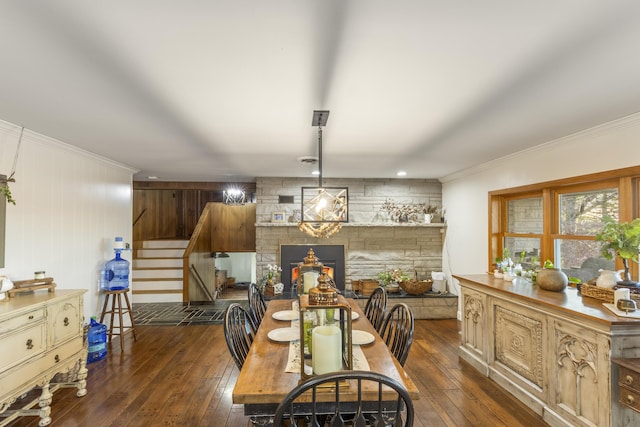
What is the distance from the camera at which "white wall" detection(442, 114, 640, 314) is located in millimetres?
2652

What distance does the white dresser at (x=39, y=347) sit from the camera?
2193 millimetres

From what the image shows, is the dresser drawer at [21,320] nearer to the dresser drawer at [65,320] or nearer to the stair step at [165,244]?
the dresser drawer at [65,320]

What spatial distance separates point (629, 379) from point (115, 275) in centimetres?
494

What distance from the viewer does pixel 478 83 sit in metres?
1.94

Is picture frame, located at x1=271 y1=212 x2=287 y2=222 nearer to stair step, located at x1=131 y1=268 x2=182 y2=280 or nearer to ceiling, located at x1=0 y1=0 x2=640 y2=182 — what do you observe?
stair step, located at x1=131 y1=268 x2=182 y2=280

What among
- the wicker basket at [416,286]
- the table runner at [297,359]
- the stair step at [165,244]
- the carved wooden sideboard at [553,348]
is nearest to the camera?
the table runner at [297,359]

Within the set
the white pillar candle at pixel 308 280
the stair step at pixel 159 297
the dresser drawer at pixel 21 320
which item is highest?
the white pillar candle at pixel 308 280

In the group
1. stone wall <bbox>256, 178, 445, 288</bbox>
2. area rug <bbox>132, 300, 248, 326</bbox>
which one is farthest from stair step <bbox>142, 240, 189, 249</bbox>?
stone wall <bbox>256, 178, 445, 288</bbox>

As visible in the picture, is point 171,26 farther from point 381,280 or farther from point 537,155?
point 381,280

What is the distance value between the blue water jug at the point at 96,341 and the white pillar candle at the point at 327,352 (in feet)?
10.7

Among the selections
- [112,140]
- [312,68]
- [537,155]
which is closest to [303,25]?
[312,68]

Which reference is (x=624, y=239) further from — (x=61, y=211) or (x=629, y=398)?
(x=61, y=211)

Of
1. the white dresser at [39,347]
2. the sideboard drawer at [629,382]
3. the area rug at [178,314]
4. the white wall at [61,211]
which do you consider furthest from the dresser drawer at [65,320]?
the sideboard drawer at [629,382]

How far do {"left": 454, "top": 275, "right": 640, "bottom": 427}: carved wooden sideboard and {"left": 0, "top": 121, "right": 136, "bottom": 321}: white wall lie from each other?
14.1ft
